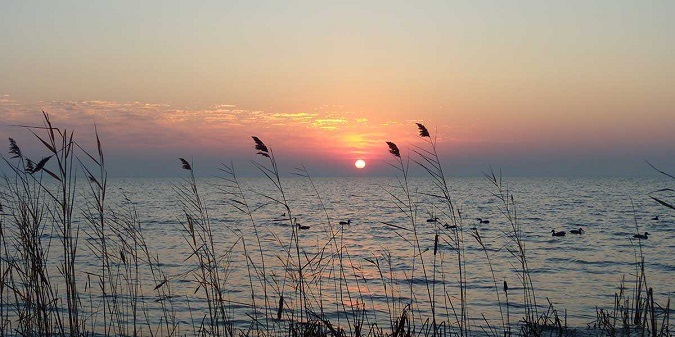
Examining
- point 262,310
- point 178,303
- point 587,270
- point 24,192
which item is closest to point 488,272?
point 587,270

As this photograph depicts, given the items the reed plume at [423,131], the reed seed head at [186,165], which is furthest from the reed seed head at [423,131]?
the reed seed head at [186,165]

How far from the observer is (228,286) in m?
17.3

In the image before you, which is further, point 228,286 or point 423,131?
point 228,286

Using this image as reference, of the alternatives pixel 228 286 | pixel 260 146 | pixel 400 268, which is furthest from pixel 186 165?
pixel 400 268

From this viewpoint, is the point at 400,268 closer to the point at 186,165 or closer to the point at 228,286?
the point at 228,286

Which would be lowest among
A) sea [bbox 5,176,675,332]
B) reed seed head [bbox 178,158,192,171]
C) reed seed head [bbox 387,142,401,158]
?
sea [bbox 5,176,675,332]

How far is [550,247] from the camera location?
2881 cm

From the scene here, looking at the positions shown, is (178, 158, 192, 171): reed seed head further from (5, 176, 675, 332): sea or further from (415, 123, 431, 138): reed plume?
(415, 123, 431, 138): reed plume

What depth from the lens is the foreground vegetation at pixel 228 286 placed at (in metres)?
5.04

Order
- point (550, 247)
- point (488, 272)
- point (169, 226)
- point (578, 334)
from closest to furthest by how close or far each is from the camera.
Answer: point (578, 334), point (488, 272), point (550, 247), point (169, 226)

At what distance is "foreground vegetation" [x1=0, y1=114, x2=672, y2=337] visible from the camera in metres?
5.04

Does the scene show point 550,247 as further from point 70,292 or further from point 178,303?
point 70,292

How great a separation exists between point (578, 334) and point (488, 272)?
8.91 m

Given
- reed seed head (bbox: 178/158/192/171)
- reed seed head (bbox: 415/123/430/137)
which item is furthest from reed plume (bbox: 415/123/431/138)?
reed seed head (bbox: 178/158/192/171)
